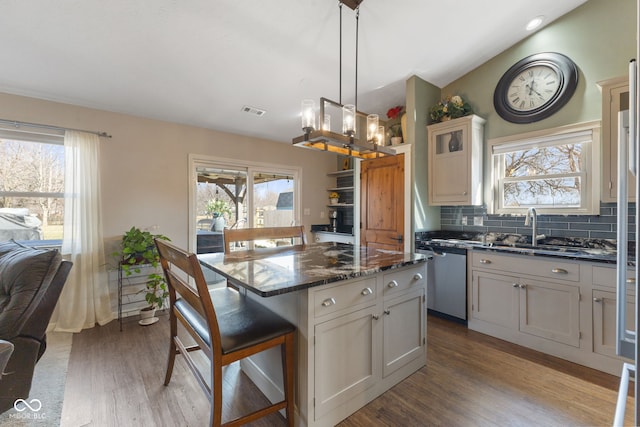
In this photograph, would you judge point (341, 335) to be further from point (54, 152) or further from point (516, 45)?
point (516, 45)

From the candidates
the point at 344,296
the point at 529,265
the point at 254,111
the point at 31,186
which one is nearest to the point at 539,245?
the point at 529,265

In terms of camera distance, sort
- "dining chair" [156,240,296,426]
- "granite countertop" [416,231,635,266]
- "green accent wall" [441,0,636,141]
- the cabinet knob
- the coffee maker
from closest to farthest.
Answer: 1. "dining chair" [156,240,296,426]
2. the cabinet knob
3. "granite countertop" [416,231,635,266]
4. "green accent wall" [441,0,636,141]
5. the coffee maker

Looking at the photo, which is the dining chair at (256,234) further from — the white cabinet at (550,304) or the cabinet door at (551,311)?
the cabinet door at (551,311)

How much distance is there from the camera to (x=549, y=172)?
298cm

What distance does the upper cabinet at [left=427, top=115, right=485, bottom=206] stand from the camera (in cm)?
320

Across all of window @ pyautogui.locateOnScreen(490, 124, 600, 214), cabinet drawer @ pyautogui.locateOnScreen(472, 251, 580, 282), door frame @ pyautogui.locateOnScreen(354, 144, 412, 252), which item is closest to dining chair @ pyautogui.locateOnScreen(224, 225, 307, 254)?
door frame @ pyautogui.locateOnScreen(354, 144, 412, 252)

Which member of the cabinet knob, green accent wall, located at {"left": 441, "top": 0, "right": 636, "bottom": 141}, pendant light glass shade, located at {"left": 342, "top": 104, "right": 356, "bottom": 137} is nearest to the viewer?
the cabinet knob

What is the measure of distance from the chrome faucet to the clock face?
1.14 m

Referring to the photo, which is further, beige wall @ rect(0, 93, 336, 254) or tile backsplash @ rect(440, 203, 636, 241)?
beige wall @ rect(0, 93, 336, 254)

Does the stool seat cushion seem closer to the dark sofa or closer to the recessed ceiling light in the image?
the dark sofa

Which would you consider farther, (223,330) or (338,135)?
(338,135)

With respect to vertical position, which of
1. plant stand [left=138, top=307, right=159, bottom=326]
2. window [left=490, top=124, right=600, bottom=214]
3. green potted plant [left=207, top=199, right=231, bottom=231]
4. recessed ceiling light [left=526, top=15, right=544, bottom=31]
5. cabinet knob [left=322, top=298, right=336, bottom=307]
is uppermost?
recessed ceiling light [left=526, top=15, right=544, bottom=31]

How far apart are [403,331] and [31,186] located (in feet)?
12.5

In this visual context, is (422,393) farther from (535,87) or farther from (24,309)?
(535,87)
